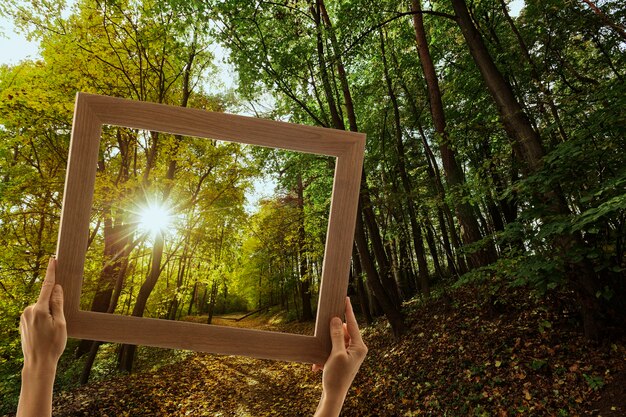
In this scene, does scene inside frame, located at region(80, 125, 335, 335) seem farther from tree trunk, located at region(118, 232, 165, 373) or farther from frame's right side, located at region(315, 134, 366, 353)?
frame's right side, located at region(315, 134, 366, 353)

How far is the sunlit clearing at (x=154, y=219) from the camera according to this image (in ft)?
28.9

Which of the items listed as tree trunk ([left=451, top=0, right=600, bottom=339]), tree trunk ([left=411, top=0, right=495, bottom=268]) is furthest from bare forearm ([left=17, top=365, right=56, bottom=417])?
tree trunk ([left=411, top=0, right=495, bottom=268])

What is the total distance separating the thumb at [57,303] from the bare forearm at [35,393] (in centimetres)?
18

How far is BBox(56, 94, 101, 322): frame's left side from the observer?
1.17 meters

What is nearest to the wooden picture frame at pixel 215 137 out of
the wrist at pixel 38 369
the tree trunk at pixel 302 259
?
the wrist at pixel 38 369

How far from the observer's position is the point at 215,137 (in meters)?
1.36

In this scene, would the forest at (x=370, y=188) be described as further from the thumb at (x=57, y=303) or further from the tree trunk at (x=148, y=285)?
the thumb at (x=57, y=303)

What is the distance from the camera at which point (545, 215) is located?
4816mm

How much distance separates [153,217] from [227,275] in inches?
154

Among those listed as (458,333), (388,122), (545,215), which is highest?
(388,122)

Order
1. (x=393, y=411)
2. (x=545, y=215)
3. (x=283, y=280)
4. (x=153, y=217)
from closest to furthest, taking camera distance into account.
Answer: (x=545, y=215), (x=393, y=411), (x=153, y=217), (x=283, y=280)

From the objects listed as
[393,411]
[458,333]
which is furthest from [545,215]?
[393,411]

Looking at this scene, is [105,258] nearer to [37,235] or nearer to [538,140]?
[37,235]

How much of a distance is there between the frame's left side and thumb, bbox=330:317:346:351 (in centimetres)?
94
